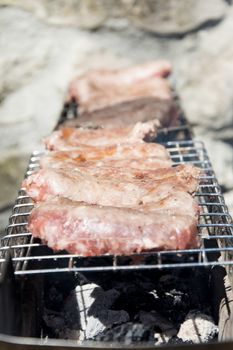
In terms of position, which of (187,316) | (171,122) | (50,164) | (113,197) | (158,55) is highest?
(158,55)

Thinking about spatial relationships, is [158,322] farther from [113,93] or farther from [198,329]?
[113,93]

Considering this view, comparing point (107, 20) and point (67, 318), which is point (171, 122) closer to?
point (107, 20)

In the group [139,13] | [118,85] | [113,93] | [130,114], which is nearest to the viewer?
[130,114]

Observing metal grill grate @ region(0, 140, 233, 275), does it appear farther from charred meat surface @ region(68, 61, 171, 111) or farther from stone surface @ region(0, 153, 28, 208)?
stone surface @ region(0, 153, 28, 208)

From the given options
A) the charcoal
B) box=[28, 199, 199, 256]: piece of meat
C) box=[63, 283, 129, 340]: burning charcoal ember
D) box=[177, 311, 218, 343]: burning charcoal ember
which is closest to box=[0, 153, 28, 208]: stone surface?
box=[63, 283, 129, 340]: burning charcoal ember

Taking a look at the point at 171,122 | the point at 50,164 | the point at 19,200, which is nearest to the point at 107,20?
the point at 171,122

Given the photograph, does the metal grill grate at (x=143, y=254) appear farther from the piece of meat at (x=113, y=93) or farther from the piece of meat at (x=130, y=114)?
the piece of meat at (x=113, y=93)

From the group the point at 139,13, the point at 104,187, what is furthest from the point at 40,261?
the point at 139,13
